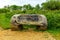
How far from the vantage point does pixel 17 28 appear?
8906 mm

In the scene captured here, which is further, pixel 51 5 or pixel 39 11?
pixel 51 5

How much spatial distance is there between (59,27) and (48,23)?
485 millimetres

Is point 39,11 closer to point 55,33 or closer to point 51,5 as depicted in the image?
point 55,33

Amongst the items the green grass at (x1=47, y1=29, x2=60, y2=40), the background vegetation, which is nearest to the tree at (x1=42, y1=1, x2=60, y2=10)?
the background vegetation

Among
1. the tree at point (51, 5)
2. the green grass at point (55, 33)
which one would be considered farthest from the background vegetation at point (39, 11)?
the green grass at point (55, 33)

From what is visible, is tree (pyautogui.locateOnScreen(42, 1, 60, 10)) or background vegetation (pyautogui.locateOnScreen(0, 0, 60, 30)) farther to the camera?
tree (pyautogui.locateOnScreen(42, 1, 60, 10))

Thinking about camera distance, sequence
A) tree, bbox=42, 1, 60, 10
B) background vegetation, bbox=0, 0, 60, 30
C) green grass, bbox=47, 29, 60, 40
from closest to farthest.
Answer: green grass, bbox=47, 29, 60, 40
background vegetation, bbox=0, 0, 60, 30
tree, bbox=42, 1, 60, 10

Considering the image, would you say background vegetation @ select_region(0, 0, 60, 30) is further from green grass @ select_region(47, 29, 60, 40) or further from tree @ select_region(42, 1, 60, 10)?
green grass @ select_region(47, 29, 60, 40)

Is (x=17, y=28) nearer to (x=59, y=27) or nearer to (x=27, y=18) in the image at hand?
(x=27, y=18)

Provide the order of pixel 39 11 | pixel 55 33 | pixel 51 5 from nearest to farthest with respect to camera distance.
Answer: pixel 55 33, pixel 39 11, pixel 51 5

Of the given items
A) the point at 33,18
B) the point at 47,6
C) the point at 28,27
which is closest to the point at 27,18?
the point at 33,18

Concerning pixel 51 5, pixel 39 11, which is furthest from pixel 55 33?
pixel 51 5

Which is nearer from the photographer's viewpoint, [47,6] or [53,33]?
[53,33]

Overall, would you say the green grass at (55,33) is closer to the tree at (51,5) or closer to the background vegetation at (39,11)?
the background vegetation at (39,11)
